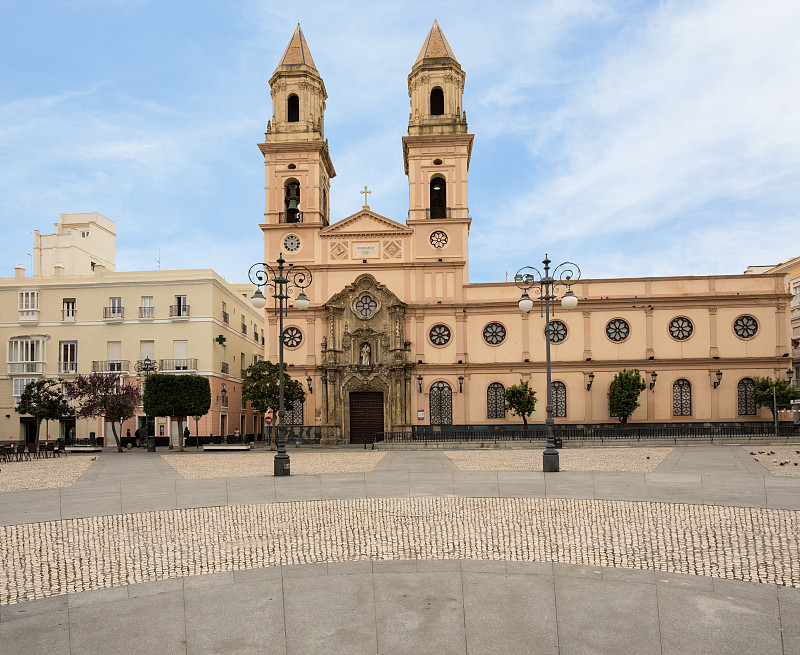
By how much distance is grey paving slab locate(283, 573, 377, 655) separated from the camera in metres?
6.57

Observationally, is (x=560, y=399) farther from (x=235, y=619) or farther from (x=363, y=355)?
(x=235, y=619)

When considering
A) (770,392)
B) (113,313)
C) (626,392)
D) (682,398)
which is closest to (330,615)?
(626,392)

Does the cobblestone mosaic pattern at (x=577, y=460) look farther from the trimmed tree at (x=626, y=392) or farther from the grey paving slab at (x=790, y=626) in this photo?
the grey paving slab at (x=790, y=626)

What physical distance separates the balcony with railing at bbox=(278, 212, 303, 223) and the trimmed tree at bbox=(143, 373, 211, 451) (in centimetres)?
1269

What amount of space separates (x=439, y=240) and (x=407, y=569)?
38.8m

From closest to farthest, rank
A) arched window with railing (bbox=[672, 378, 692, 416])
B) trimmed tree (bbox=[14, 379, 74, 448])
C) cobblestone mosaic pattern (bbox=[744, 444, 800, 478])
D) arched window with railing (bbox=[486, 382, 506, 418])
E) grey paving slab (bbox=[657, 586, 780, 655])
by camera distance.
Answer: grey paving slab (bbox=[657, 586, 780, 655]) → cobblestone mosaic pattern (bbox=[744, 444, 800, 478]) → trimmed tree (bbox=[14, 379, 74, 448]) → arched window with railing (bbox=[672, 378, 692, 416]) → arched window with railing (bbox=[486, 382, 506, 418])

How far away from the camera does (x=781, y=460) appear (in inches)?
1004

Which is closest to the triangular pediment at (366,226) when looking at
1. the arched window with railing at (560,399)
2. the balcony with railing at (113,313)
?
the arched window with railing at (560,399)

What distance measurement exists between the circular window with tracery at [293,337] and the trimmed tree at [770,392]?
93.2ft

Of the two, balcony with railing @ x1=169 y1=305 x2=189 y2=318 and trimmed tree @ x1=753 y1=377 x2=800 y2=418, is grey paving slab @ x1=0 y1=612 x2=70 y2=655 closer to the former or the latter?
trimmed tree @ x1=753 y1=377 x2=800 y2=418

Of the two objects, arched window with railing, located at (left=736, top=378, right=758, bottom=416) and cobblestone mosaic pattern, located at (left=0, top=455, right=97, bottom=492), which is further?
arched window with railing, located at (left=736, top=378, right=758, bottom=416)

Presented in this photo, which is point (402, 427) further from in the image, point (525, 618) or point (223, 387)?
point (525, 618)

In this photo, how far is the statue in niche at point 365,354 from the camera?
150 ft

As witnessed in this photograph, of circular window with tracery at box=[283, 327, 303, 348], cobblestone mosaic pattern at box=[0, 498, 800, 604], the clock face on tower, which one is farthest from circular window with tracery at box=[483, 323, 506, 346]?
cobblestone mosaic pattern at box=[0, 498, 800, 604]
